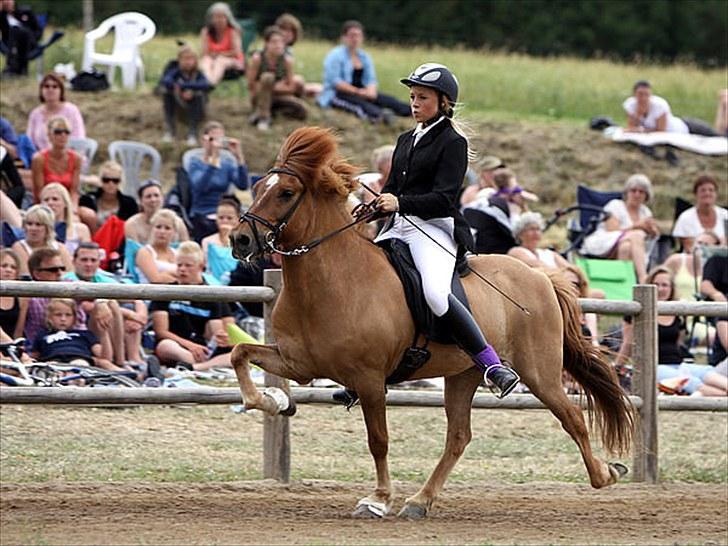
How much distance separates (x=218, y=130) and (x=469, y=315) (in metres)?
7.73

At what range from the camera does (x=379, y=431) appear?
8.41 meters

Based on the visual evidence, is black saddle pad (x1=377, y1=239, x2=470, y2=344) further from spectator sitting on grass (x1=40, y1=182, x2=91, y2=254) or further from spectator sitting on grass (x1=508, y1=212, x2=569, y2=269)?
spectator sitting on grass (x1=508, y1=212, x2=569, y2=269)

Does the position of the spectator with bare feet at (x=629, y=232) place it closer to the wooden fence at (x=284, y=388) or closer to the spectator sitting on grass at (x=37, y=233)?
the wooden fence at (x=284, y=388)

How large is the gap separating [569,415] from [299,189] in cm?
243

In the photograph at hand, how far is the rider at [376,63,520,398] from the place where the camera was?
8.31 m

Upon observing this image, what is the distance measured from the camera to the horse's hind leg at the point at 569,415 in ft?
29.9

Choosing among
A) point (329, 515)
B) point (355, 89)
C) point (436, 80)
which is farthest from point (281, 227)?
point (355, 89)

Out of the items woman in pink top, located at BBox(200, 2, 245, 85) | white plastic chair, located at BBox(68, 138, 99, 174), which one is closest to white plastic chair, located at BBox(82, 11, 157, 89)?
woman in pink top, located at BBox(200, 2, 245, 85)

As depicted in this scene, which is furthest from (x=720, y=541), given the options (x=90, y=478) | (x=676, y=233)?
(x=676, y=233)

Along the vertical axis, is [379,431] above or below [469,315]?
below

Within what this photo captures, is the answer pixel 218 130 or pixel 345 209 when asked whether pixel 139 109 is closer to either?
pixel 218 130

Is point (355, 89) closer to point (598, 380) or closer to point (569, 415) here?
point (598, 380)

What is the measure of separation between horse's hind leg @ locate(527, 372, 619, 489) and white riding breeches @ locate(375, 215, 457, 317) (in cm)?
111

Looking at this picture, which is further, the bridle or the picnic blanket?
the picnic blanket
